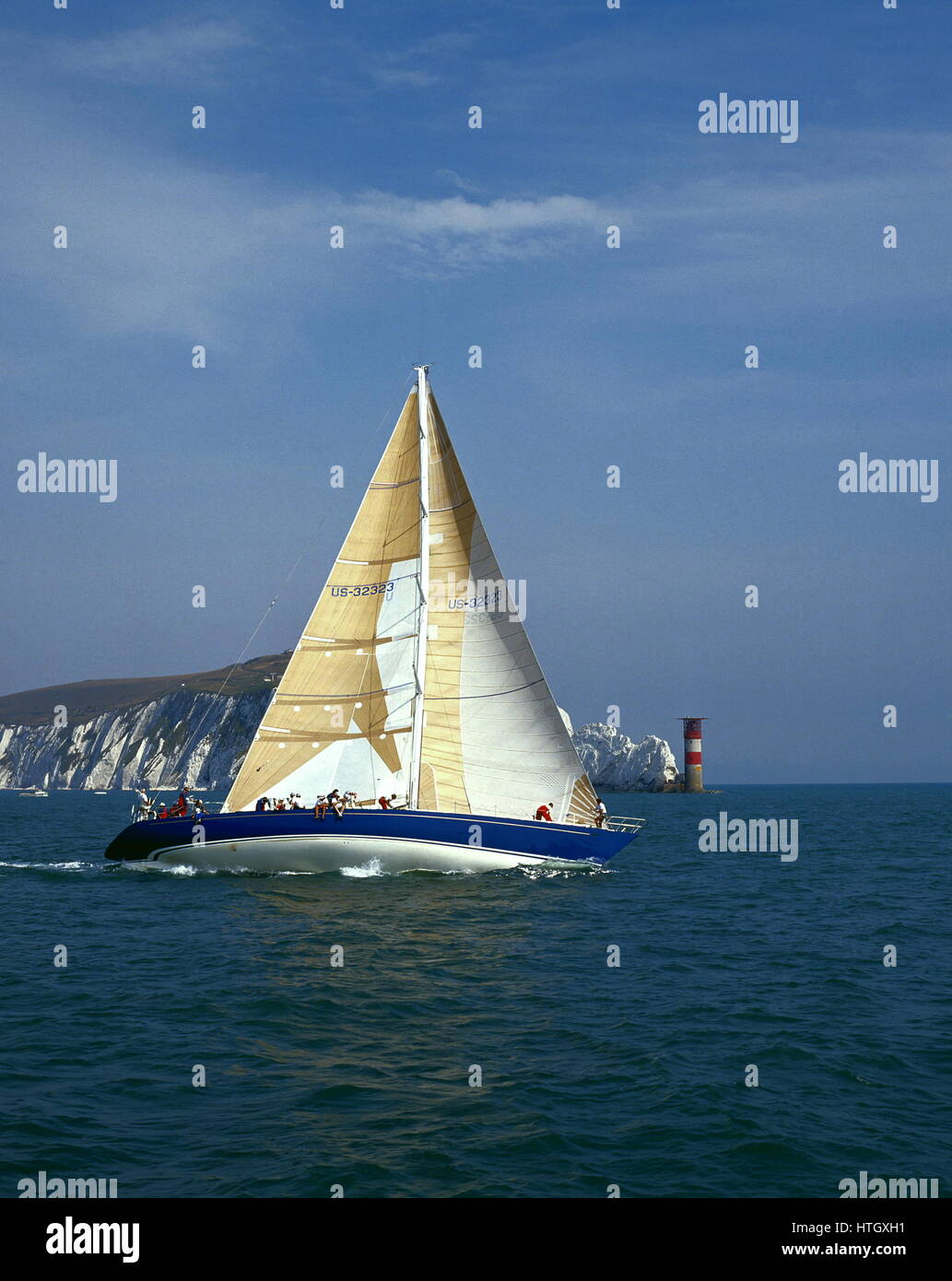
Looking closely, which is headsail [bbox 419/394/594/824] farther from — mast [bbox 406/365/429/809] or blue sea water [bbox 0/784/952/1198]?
blue sea water [bbox 0/784/952/1198]

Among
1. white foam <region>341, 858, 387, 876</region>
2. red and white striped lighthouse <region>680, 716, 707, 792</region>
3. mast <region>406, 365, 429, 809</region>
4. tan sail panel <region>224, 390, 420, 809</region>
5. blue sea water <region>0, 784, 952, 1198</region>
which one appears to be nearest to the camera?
blue sea water <region>0, 784, 952, 1198</region>

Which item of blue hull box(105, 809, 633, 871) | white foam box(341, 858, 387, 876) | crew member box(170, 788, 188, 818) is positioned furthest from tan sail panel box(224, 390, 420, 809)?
white foam box(341, 858, 387, 876)

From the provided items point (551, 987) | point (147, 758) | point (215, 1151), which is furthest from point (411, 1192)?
point (147, 758)

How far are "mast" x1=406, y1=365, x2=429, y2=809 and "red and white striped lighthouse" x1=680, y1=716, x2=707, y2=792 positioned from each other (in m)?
116

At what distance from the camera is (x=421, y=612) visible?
3744 cm

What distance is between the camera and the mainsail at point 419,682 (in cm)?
3703

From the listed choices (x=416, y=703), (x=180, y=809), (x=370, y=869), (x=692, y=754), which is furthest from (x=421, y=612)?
(x=692, y=754)

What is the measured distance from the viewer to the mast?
36781 mm

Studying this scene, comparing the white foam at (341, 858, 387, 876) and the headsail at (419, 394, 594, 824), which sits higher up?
the headsail at (419, 394, 594, 824)

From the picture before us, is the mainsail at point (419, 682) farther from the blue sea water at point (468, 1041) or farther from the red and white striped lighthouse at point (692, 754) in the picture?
the red and white striped lighthouse at point (692, 754)

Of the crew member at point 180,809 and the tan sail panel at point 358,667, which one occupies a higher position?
the tan sail panel at point 358,667

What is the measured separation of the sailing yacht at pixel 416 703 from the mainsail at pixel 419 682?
4 cm

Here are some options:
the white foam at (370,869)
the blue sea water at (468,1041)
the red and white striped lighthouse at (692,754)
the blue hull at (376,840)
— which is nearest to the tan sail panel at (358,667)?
the blue hull at (376,840)
